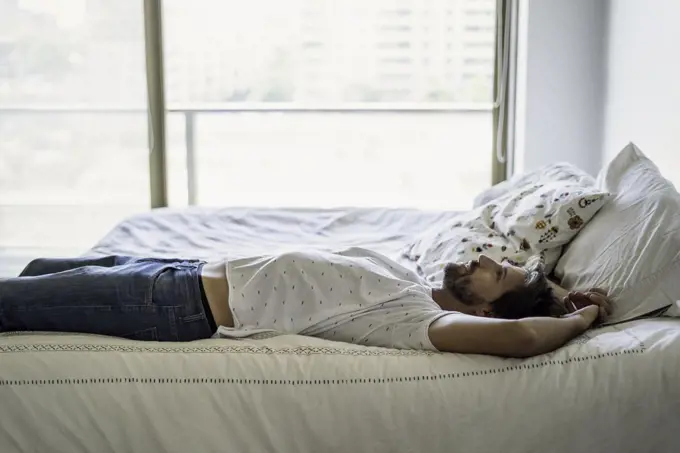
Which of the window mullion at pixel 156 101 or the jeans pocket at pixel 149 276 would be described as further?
the window mullion at pixel 156 101

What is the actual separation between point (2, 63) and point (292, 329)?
1.77 meters

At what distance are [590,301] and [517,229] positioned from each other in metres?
0.42

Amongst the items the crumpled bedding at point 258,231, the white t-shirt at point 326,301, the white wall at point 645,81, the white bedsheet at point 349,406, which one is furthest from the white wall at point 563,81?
the white bedsheet at point 349,406

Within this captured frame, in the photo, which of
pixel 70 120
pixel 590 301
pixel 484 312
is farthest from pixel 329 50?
pixel 590 301

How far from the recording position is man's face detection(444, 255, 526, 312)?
1879 millimetres

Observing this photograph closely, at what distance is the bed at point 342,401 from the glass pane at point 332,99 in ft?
8.29

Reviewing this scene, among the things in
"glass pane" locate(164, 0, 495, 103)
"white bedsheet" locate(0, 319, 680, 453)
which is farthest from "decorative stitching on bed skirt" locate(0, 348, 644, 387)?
"glass pane" locate(164, 0, 495, 103)

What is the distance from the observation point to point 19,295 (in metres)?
1.72

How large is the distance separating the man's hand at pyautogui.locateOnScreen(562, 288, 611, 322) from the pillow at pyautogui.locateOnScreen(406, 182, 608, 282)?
0.81 ft

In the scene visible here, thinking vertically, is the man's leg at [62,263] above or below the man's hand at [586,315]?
above

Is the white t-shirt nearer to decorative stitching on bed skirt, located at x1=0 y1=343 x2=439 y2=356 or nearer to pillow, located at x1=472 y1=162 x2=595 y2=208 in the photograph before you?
decorative stitching on bed skirt, located at x1=0 y1=343 x2=439 y2=356

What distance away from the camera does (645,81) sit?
9.31ft

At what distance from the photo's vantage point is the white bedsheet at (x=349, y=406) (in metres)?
1.57

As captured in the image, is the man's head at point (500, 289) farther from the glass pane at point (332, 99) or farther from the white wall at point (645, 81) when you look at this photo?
the glass pane at point (332, 99)
